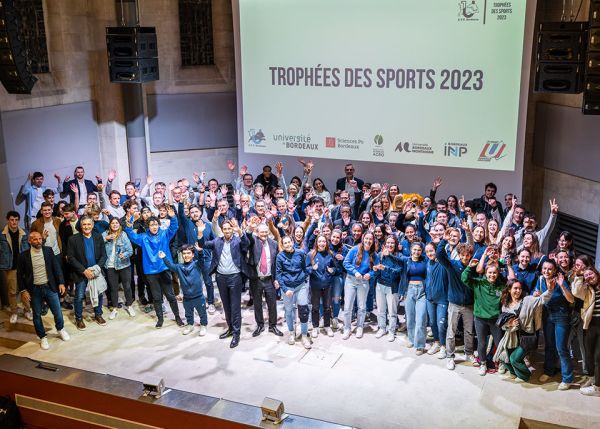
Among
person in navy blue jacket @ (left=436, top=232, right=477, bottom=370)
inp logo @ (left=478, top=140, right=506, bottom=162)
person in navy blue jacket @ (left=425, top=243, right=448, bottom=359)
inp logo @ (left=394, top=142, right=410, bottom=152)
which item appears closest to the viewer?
person in navy blue jacket @ (left=436, top=232, right=477, bottom=370)

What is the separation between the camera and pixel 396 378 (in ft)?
22.3

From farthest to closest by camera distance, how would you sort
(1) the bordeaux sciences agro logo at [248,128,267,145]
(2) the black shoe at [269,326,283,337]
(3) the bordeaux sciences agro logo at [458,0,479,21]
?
(1) the bordeaux sciences agro logo at [248,128,267,145] < (3) the bordeaux sciences agro logo at [458,0,479,21] < (2) the black shoe at [269,326,283,337]

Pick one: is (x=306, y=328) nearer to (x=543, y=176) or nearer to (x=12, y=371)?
(x=12, y=371)

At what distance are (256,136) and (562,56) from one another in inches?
193

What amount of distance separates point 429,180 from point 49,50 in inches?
256

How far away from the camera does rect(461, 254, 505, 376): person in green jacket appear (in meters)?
6.52

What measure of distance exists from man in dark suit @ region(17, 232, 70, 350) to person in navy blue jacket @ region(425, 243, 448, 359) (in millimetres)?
4193

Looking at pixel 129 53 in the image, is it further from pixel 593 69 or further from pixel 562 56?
pixel 593 69

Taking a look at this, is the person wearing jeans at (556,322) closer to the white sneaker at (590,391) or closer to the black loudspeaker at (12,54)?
the white sneaker at (590,391)

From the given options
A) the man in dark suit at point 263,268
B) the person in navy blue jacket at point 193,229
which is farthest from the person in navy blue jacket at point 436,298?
the person in navy blue jacket at point 193,229

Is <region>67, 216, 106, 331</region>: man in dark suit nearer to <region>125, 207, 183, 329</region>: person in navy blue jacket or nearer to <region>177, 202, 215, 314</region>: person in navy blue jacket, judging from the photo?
<region>125, 207, 183, 329</region>: person in navy blue jacket

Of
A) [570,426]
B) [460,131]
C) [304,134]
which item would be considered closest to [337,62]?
[304,134]

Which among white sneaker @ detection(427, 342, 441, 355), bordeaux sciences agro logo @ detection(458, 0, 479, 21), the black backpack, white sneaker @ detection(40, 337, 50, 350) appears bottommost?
white sneaker @ detection(40, 337, 50, 350)

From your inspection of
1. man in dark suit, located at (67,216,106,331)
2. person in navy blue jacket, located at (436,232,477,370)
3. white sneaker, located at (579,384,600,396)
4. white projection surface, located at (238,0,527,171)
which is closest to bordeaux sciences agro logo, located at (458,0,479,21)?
white projection surface, located at (238,0,527,171)
